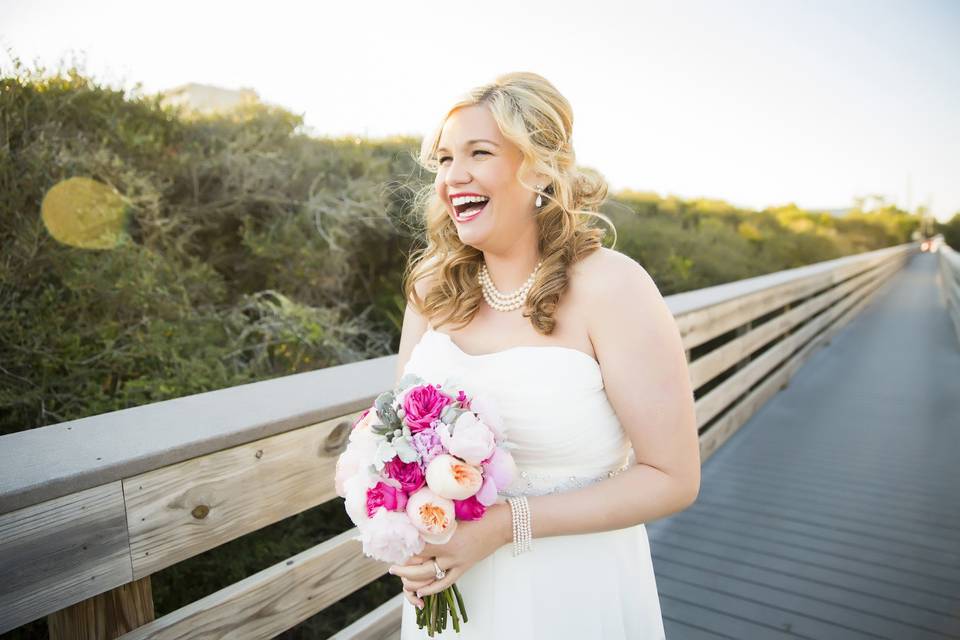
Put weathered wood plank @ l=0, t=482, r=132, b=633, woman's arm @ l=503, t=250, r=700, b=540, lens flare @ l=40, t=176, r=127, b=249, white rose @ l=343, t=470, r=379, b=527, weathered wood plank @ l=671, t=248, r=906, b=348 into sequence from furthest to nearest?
weathered wood plank @ l=671, t=248, r=906, b=348 → lens flare @ l=40, t=176, r=127, b=249 → woman's arm @ l=503, t=250, r=700, b=540 → white rose @ l=343, t=470, r=379, b=527 → weathered wood plank @ l=0, t=482, r=132, b=633

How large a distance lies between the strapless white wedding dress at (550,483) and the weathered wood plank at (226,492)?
503 millimetres

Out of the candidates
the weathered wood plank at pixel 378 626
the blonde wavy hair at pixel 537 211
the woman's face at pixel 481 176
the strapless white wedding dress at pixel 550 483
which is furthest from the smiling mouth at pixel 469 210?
the weathered wood plank at pixel 378 626

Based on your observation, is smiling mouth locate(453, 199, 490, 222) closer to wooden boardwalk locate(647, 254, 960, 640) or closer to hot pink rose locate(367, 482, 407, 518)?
hot pink rose locate(367, 482, 407, 518)

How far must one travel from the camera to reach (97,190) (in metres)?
4.27

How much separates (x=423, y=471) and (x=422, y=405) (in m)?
Result: 0.14

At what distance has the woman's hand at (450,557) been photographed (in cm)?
136

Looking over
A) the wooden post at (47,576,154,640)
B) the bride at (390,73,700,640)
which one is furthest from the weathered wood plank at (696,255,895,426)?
the wooden post at (47,576,154,640)

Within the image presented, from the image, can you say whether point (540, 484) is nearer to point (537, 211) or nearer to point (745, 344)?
point (537, 211)

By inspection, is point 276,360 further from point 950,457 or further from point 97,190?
point 950,457

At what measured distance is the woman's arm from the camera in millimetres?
1498

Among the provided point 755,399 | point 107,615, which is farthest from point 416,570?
point 755,399

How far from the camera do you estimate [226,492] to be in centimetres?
157

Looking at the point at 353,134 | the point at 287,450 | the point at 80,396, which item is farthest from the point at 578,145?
the point at 353,134

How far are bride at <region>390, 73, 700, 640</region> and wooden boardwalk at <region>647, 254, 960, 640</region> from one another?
1372mm
